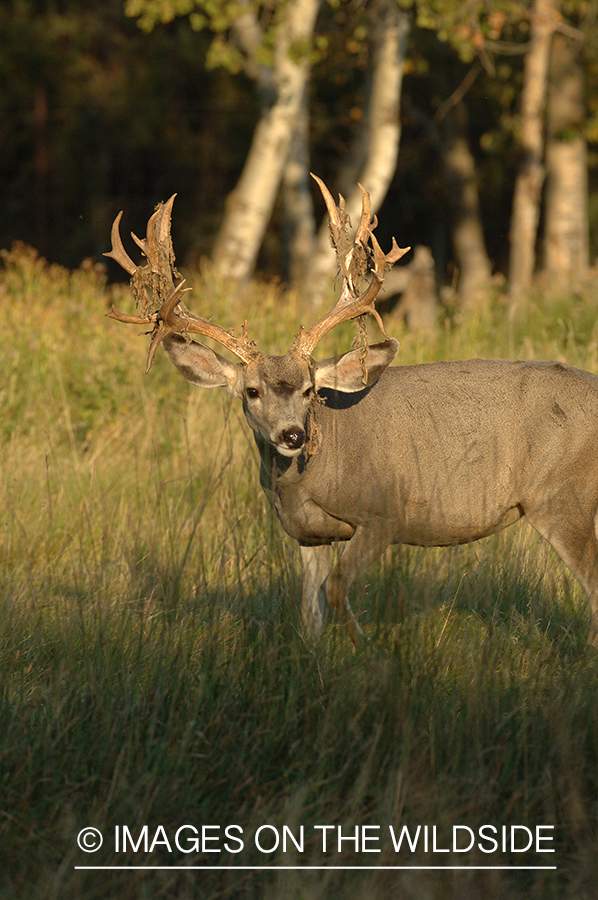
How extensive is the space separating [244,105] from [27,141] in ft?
18.7

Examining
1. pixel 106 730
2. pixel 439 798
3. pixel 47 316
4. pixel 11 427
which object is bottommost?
pixel 439 798

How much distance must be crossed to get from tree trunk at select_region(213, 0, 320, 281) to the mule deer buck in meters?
6.98

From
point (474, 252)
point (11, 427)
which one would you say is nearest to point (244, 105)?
point (474, 252)

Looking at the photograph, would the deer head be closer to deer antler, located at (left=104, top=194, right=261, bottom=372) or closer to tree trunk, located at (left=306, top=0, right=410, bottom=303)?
deer antler, located at (left=104, top=194, right=261, bottom=372)

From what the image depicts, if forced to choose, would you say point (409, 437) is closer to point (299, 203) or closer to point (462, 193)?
point (299, 203)

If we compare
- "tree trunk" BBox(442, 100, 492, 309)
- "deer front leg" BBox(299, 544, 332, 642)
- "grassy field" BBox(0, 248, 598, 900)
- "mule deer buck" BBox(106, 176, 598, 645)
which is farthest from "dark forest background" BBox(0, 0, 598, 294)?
"grassy field" BBox(0, 248, 598, 900)

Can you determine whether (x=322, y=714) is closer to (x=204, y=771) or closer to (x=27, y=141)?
(x=204, y=771)

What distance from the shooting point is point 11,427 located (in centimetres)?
→ 788

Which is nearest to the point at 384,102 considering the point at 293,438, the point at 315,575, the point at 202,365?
the point at 202,365

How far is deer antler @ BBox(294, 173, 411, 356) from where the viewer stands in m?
5.26

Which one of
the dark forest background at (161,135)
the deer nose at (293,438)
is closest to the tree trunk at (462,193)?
the dark forest background at (161,135)

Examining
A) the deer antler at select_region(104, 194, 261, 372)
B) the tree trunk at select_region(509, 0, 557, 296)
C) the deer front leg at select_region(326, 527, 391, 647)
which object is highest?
the tree trunk at select_region(509, 0, 557, 296)

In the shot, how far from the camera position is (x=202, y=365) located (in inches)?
214

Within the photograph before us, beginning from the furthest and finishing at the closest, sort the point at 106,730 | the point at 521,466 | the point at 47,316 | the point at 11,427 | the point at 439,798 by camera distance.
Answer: the point at 47,316
the point at 11,427
the point at 521,466
the point at 106,730
the point at 439,798
